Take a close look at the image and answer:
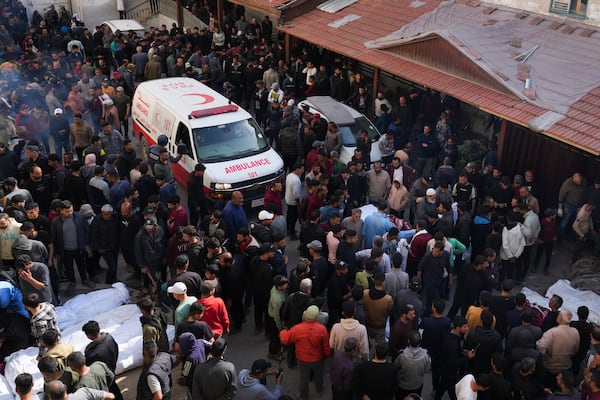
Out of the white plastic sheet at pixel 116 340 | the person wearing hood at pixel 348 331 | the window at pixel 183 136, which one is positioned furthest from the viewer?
the window at pixel 183 136

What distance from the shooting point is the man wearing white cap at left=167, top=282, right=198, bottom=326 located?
7.38 meters

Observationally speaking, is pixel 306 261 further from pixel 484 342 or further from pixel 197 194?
pixel 197 194

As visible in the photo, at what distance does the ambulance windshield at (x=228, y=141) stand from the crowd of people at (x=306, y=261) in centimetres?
74

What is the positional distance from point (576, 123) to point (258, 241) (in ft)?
19.2

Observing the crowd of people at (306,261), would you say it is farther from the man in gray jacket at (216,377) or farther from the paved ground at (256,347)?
the paved ground at (256,347)

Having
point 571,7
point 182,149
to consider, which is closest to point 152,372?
point 182,149

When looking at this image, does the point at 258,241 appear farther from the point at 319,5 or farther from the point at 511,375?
the point at 319,5

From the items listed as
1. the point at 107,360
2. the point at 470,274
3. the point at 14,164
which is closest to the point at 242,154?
the point at 14,164

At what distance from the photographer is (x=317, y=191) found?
10.5m

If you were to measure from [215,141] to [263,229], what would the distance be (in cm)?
371

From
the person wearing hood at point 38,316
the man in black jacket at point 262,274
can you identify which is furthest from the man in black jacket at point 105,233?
the man in black jacket at point 262,274

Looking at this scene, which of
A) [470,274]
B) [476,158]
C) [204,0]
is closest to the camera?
[470,274]

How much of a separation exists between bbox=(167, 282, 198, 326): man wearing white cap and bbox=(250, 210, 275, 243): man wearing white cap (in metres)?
1.85

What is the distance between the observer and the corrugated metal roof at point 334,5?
1802 centimetres
